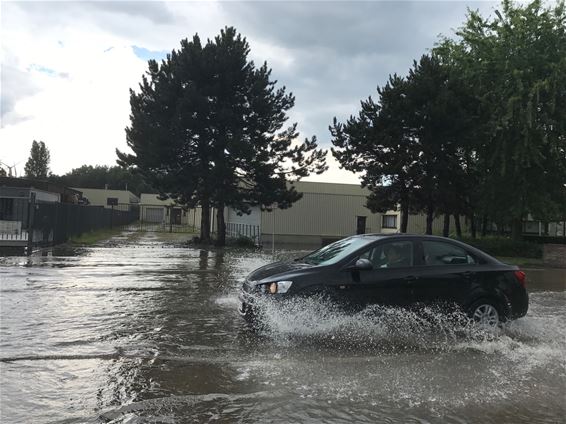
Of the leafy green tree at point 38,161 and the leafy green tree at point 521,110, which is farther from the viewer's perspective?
the leafy green tree at point 38,161

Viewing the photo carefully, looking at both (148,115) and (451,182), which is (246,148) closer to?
(148,115)

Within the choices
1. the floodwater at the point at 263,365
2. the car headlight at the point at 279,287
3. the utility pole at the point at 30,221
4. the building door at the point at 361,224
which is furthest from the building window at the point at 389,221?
the car headlight at the point at 279,287

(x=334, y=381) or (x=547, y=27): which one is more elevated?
(x=547, y=27)

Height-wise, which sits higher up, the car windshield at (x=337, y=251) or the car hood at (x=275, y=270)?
the car windshield at (x=337, y=251)

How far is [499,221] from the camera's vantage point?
29.6m

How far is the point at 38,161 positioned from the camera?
138 metres

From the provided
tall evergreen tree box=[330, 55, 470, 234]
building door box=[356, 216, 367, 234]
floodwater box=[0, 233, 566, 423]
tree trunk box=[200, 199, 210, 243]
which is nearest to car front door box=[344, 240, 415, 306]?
floodwater box=[0, 233, 566, 423]

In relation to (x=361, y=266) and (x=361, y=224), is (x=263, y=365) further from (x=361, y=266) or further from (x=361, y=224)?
(x=361, y=224)

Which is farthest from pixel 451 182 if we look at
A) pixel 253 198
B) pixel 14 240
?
pixel 14 240

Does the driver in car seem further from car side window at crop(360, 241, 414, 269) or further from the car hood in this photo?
the car hood

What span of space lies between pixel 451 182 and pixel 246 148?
10824mm

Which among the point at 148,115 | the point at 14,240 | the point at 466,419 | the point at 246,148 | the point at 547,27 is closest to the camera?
the point at 466,419

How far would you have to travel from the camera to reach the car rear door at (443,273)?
7828mm

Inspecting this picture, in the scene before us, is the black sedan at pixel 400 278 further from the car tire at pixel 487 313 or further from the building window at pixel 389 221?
the building window at pixel 389 221
